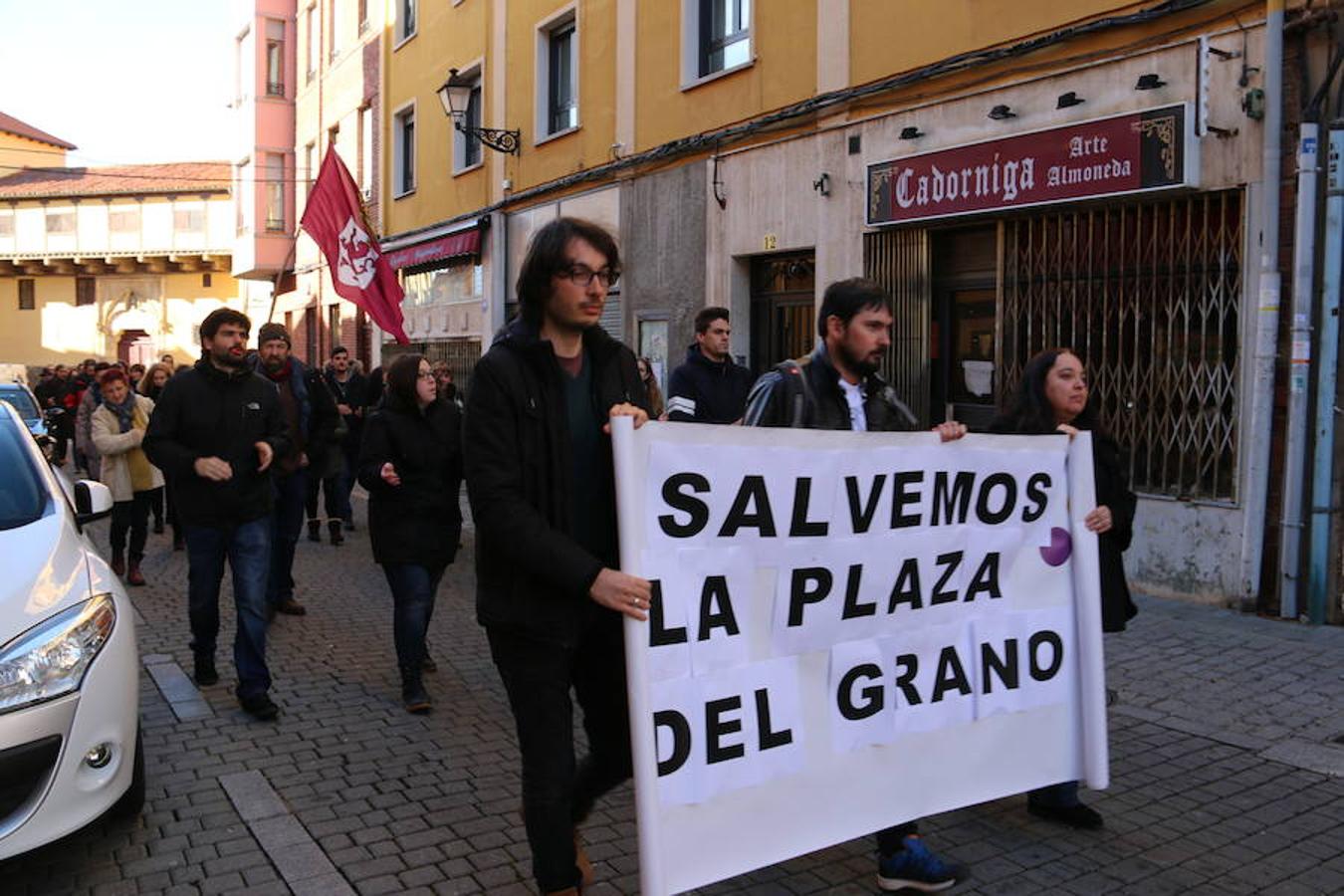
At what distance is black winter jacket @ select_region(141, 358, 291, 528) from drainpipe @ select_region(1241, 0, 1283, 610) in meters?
5.80

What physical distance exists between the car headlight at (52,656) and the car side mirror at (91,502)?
48.3 inches

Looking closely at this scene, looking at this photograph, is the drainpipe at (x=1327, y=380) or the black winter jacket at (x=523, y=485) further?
the drainpipe at (x=1327, y=380)

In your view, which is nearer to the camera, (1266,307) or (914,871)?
(914,871)

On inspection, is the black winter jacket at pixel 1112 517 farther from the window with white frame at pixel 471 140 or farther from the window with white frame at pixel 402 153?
the window with white frame at pixel 402 153

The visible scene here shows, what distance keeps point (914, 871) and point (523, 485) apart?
5.58 ft

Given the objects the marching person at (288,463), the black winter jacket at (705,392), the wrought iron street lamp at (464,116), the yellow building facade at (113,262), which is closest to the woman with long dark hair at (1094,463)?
the black winter jacket at (705,392)

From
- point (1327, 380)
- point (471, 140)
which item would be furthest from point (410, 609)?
point (471, 140)

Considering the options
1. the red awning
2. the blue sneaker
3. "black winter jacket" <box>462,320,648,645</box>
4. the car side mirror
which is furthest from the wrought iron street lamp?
the blue sneaker

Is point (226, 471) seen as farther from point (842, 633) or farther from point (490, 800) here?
point (842, 633)

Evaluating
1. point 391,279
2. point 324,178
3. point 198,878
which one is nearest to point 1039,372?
point 198,878

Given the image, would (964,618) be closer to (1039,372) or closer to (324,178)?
(1039,372)

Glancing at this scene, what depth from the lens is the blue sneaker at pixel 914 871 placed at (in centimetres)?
369

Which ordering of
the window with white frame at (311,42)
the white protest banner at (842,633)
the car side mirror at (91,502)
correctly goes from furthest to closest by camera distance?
the window with white frame at (311,42), the car side mirror at (91,502), the white protest banner at (842,633)

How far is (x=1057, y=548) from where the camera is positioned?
4.16 metres
